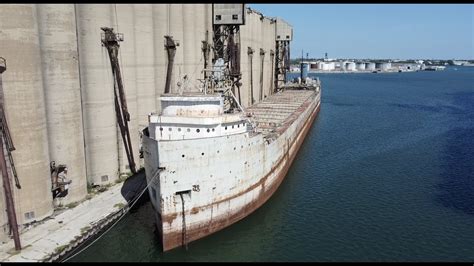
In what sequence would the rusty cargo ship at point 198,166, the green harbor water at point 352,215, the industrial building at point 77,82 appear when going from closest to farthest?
the industrial building at point 77,82 < the rusty cargo ship at point 198,166 < the green harbor water at point 352,215

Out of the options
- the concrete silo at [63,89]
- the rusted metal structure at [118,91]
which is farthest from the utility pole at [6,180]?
the rusted metal structure at [118,91]

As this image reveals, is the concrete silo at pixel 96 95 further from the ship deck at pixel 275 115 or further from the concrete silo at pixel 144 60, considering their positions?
the ship deck at pixel 275 115

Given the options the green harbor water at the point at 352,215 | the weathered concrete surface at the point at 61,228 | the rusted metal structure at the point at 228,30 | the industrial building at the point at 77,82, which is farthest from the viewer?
the rusted metal structure at the point at 228,30

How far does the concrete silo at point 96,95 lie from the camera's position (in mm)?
23094

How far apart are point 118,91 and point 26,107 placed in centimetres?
762

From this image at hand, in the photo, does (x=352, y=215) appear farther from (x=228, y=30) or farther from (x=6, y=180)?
(x=228, y=30)

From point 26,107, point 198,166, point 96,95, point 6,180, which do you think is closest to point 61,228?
point 6,180

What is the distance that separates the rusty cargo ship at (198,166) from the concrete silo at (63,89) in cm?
438

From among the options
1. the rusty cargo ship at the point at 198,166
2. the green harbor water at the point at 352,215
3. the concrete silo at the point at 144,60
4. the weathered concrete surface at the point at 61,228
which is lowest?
the green harbor water at the point at 352,215

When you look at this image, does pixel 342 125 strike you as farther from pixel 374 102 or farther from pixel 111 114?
pixel 111 114

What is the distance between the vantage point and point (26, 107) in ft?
60.2

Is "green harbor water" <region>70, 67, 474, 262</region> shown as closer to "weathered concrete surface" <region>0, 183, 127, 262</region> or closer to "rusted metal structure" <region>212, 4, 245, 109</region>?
"weathered concrete surface" <region>0, 183, 127, 262</region>

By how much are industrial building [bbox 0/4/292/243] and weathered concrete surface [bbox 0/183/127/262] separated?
748 mm

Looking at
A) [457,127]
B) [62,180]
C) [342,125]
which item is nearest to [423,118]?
[457,127]
